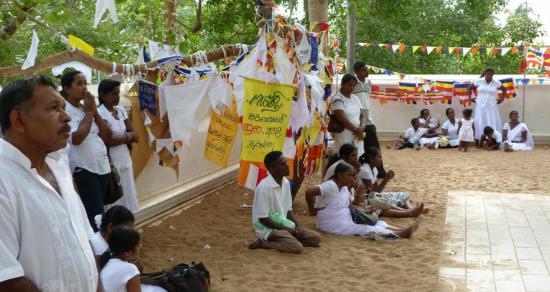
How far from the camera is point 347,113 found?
765 cm

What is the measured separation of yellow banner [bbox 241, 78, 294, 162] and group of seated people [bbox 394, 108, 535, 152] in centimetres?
848

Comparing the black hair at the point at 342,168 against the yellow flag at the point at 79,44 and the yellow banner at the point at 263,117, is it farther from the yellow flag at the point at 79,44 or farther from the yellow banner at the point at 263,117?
the yellow flag at the point at 79,44

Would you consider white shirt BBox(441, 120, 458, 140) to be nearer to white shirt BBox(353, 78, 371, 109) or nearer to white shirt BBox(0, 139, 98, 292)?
white shirt BBox(353, 78, 371, 109)

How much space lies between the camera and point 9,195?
1.76m

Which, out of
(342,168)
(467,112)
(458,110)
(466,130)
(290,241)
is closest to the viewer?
(290,241)

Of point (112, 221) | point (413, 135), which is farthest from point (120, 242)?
point (413, 135)

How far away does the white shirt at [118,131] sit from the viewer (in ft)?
16.8

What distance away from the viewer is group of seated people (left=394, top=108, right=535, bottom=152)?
13.6m

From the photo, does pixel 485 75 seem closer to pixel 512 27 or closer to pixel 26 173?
pixel 512 27

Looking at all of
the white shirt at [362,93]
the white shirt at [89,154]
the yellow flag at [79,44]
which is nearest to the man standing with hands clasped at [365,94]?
the white shirt at [362,93]

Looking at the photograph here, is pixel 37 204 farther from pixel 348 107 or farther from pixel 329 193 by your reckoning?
pixel 348 107

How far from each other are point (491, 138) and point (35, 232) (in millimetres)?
13064

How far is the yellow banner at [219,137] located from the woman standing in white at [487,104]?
9.14 metres

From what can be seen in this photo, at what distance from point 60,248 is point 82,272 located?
13 cm
